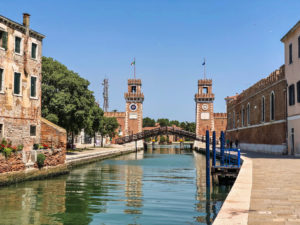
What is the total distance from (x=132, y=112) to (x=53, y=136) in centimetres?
4963

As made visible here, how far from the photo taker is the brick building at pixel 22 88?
1788cm

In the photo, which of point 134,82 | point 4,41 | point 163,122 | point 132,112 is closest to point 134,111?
point 132,112

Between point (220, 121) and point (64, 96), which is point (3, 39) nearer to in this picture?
point (64, 96)

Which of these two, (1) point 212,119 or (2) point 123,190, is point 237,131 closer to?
(1) point 212,119

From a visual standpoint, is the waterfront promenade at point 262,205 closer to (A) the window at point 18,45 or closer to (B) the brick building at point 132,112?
(A) the window at point 18,45

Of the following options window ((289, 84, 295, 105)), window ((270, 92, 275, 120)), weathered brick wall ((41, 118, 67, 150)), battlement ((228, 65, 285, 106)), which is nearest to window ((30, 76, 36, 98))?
weathered brick wall ((41, 118, 67, 150))

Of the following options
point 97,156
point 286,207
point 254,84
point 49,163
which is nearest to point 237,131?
point 254,84

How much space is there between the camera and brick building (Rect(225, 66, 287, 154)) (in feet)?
91.6

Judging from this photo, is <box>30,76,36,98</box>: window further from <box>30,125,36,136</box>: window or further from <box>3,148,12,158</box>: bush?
<box>3,148,12,158</box>: bush

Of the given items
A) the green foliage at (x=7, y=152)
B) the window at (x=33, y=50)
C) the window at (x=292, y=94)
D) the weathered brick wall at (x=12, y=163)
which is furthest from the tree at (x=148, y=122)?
the green foliage at (x=7, y=152)

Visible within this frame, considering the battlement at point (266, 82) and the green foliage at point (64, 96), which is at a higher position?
the battlement at point (266, 82)

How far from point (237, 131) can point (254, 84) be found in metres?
10.1

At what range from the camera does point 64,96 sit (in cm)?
2923

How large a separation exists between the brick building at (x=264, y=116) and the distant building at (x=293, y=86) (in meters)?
0.81
